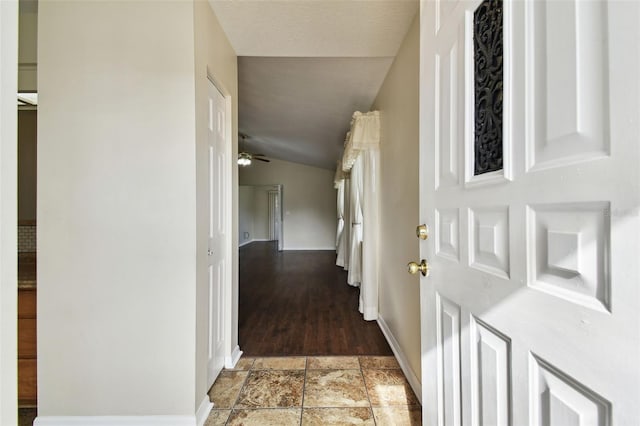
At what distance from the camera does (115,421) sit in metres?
1.51

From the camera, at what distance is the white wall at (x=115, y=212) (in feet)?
4.97

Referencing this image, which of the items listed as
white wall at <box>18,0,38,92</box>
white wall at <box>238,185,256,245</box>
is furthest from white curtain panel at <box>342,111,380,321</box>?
white wall at <box>238,185,256,245</box>

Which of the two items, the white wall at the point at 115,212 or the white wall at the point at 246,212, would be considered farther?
the white wall at the point at 246,212

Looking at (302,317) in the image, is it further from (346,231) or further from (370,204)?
(346,231)

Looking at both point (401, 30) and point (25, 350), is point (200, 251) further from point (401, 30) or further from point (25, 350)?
point (401, 30)

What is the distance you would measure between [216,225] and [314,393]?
48.0 inches

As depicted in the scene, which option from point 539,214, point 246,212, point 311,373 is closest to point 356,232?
point 311,373

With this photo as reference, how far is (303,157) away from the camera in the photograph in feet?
25.4

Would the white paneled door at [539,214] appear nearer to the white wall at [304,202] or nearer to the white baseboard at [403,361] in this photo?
the white baseboard at [403,361]

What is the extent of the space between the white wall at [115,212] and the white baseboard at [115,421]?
0.09ft

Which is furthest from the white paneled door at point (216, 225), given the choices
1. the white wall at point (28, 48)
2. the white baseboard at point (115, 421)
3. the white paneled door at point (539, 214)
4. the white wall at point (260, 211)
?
the white wall at point (260, 211)

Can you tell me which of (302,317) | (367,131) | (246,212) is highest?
(367,131)

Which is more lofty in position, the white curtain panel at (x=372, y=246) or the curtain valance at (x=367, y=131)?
the curtain valance at (x=367, y=131)

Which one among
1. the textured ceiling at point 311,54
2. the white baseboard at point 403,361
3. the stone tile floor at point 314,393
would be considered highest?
the textured ceiling at point 311,54
